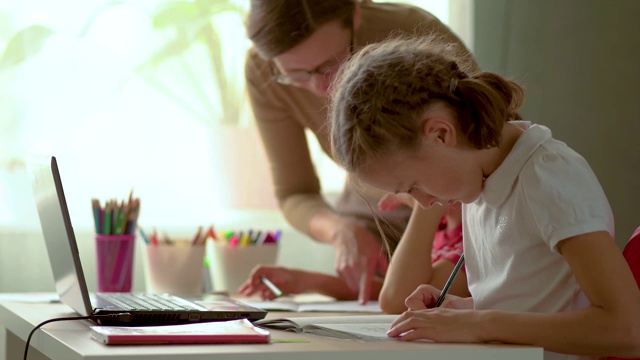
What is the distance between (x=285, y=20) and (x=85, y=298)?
766mm

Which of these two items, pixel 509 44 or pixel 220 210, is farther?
pixel 220 210

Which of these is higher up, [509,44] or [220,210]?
[509,44]

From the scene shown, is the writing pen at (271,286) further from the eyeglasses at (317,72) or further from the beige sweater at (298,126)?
the eyeglasses at (317,72)

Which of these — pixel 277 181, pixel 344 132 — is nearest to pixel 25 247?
pixel 277 181

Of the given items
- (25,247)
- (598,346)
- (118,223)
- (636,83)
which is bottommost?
(25,247)

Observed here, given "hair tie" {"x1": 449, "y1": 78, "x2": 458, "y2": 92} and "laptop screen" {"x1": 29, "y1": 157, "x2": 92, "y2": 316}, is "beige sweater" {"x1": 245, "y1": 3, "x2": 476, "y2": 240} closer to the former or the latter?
"laptop screen" {"x1": 29, "y1": 157, "x2": 92, "y2": 316}

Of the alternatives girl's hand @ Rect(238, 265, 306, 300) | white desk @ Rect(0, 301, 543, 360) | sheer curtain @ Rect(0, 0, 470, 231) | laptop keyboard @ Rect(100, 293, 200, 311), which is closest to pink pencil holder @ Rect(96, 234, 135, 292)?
girl's hand @ Rect(238, 265, 306, 300)

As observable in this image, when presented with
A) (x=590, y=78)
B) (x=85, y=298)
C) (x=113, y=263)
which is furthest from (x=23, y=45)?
(x=590, y=78)

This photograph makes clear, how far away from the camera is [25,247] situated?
225cm

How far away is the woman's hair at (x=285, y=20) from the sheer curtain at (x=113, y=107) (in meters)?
0.45

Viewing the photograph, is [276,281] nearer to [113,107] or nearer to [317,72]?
[317,72]

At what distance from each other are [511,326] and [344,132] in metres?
0.30

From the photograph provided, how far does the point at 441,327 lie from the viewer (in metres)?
1.01

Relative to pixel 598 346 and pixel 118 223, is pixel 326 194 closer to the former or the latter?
pixel 118 223
